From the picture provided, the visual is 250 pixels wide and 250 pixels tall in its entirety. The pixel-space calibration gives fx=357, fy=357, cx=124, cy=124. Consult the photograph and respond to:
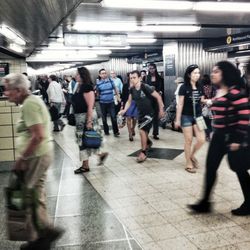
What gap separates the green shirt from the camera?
2928mm

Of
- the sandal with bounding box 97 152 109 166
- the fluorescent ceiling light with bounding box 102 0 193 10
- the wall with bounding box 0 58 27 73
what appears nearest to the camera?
the fluorescent ceiling light with bounding box 102 0 193 10

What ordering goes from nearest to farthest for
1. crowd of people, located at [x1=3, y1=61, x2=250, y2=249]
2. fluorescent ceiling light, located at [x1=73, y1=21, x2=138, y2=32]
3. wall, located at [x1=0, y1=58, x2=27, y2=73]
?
crowd of people, located at [x1=3, y1=61, x2=250, y2=249] → fluorescent ceiling light, located at [x1=73, y1=21, x2=138, y2=32] → wall, located at [x1=0, y1=58, x2=27, y2=73]

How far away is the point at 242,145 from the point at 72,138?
247 inches

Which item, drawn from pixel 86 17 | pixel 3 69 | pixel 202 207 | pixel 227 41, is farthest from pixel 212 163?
pixel 3 69

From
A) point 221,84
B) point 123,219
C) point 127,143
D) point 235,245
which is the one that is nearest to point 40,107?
point 123,219

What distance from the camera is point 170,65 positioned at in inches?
480

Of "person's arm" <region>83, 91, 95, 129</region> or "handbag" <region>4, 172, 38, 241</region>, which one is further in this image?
"person's arm" <region>83, 91, 95, 129</region>

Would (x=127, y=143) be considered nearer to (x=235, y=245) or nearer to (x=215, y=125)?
(x=215, y=125)

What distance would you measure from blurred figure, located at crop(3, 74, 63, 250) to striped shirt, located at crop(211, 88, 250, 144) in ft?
5.65

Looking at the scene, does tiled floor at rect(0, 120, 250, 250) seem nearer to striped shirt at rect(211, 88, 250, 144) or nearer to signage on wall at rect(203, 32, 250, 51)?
striped shirt at rect(211, 88, 250, 144)

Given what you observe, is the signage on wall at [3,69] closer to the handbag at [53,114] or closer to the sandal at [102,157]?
the handbag at [53,114]

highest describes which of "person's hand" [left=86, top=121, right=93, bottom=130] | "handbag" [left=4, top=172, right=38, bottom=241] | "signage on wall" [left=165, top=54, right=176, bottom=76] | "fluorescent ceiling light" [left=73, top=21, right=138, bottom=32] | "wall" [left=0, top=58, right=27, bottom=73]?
"fluorescent ceiling light" [left=73, top=21, right=138, bottom=32]

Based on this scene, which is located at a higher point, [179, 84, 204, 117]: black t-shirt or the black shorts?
[179, 84, 204, 117]: black t-shirt

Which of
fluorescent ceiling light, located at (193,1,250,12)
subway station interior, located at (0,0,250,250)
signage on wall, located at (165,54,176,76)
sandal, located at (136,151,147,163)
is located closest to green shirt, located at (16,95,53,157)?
subway station interior, located at (0,0,250,250)
